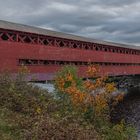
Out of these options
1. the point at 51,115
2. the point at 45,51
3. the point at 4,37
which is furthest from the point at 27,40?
the point at 51,115

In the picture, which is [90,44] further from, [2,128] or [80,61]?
[2,128]

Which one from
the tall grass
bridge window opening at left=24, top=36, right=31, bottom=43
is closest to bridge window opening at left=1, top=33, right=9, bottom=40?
bridge window opening at left=24, top=36, right=31, bottom=43

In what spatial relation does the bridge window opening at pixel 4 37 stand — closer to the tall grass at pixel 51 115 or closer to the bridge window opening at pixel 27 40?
the bridge window opening at pixel 27 40

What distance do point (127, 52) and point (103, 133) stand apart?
36.4m

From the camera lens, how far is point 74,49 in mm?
32125

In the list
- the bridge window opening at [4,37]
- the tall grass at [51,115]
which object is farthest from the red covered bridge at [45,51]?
the tall grass at [51,115]

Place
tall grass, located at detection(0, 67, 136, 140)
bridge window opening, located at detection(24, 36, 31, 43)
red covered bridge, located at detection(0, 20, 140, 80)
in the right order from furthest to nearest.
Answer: bridge window opening, located at detection(24, 36, 31, 43)
red covered bridge, located at detection(0, 20, 140, 80)
tall grass, located at detection(0, 67, 136, 140)

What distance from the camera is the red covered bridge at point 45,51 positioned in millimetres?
24236

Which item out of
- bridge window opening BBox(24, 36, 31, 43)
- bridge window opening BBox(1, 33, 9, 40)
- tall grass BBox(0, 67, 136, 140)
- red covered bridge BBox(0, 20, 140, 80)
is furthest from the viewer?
bridge window opening BBox(24, 36, 31, 43)

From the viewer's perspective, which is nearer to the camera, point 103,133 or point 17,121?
point 17,121

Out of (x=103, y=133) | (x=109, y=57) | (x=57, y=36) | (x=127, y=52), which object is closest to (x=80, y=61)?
(x=57, y=36)

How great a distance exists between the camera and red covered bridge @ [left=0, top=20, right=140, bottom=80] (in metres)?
24.2

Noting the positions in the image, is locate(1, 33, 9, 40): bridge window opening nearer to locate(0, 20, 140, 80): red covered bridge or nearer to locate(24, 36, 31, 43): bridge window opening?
locate(0, 20, 140, 80): red covered bridge

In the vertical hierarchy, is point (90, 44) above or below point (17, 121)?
above
